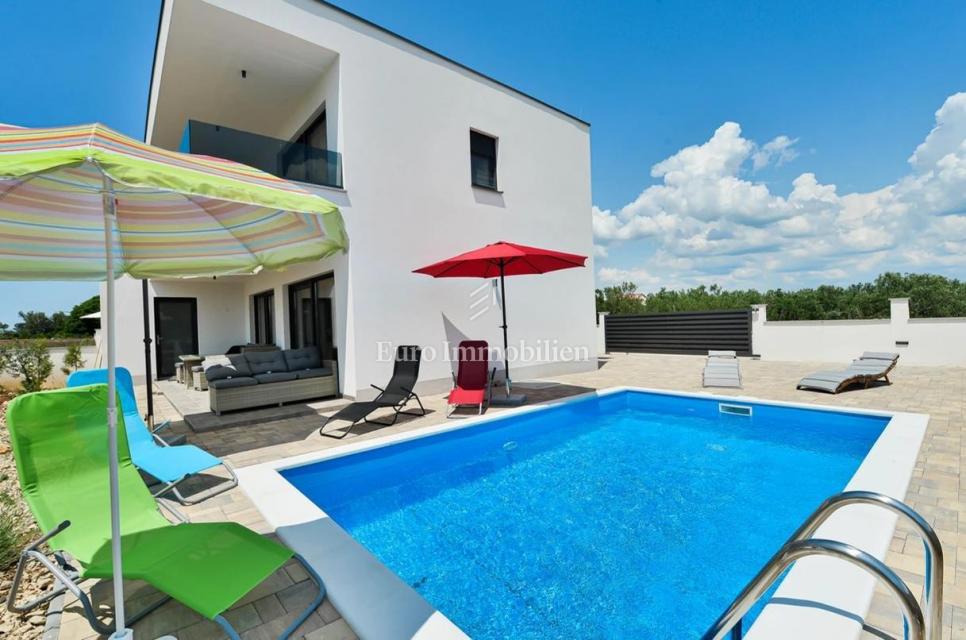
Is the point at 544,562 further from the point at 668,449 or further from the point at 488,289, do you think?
the point at 488,289

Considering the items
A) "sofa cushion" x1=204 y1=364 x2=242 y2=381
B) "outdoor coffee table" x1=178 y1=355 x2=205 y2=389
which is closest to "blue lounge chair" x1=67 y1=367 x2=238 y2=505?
"sofa cushion" x1=204 y1=364 x2=242 y2=381

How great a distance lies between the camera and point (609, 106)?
47.7 feet

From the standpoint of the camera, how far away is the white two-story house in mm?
8133

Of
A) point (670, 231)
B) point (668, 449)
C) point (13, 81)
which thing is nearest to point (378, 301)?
point (668, 449)

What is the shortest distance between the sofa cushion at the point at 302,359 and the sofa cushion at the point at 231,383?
0.95 meters

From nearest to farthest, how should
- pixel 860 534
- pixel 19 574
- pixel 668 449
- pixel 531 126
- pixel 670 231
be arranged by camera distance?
pixel 19 574 < pixel 860 534 < pixel 668 449 < pixel 531 126 < pixel 670 231

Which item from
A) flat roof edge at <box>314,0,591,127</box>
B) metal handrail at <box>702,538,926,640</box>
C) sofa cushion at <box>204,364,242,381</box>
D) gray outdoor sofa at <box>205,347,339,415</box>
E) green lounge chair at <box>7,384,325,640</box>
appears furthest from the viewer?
flat roof edge at <box>314,0,591,127</box>

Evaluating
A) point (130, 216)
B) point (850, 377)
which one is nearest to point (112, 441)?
point (130, 216)

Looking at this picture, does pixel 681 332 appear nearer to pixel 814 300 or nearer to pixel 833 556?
pixel 814 300

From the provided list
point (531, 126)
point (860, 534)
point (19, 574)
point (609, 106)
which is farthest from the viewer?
point (609, 106)

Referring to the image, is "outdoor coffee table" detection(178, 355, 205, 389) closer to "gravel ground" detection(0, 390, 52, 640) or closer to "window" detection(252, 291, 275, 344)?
"window" detection(252, 291, 275, 344)

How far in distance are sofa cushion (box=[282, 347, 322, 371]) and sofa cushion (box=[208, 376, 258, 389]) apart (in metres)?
0.95

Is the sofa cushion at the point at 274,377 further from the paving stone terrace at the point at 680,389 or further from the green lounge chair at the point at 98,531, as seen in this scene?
the green lounge chair at the point at 98,531

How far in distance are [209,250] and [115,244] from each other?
2.08ft
